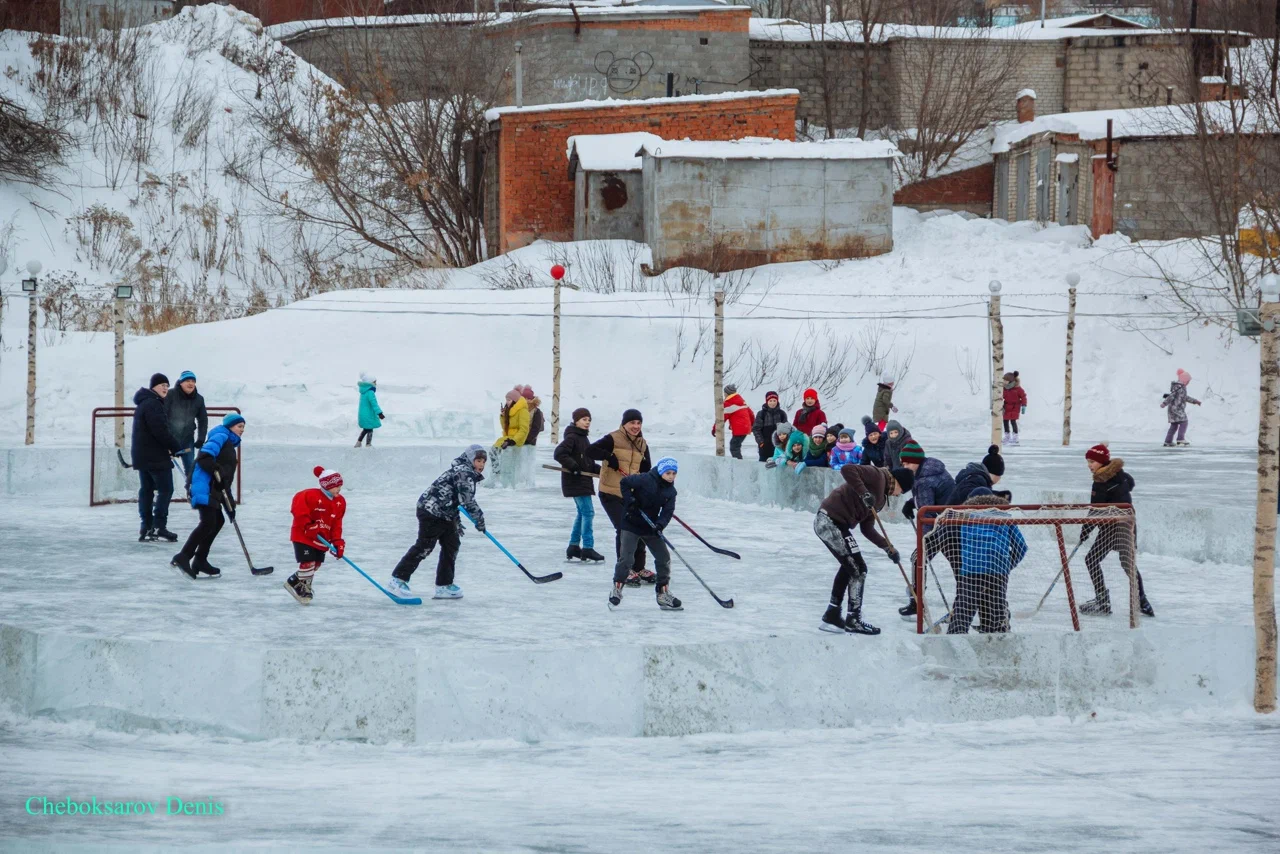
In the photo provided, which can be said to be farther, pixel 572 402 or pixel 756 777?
pixel 572 402

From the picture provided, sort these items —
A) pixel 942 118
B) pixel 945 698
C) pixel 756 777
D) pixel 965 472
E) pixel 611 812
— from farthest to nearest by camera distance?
1. pixel 942 118
2. pixel 965 472
3. pixel 945 698
4. pixel 756 777
5. pixel 611 812

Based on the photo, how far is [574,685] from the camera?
25.5 ft

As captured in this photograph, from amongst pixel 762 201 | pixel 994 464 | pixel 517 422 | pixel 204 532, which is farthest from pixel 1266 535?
pixel 762 201

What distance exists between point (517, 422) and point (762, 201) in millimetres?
16143

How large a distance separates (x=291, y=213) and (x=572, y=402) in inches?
737

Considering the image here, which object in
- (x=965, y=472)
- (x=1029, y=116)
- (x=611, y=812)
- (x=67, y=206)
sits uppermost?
(x=1029, y=116)

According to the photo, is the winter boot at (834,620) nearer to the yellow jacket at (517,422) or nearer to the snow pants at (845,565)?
the snow pants at (845,565)

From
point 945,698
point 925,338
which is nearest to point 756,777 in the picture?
point 945,698

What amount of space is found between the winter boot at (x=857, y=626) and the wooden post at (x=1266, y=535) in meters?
2.35

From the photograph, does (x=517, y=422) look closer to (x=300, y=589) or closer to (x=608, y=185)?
(x=300, y=589)

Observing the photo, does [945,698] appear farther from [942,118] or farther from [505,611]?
[942,118]

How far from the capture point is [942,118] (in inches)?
1720

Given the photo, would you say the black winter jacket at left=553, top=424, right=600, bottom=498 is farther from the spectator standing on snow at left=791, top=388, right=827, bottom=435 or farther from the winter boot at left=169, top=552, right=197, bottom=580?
the spectator standing on snow at left=791, top=388, right=827, bottom=435

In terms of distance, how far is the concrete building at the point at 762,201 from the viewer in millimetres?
32062
